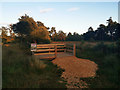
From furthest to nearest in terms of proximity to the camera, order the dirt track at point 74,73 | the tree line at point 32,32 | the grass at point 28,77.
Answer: the tree line at point 32,32 < the dirt track at point 74,73 < the grass at point 28,77

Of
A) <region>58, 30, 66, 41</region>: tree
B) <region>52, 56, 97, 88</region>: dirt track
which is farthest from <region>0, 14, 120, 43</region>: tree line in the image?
<region>52, 56, 97, 88</region>: dirt track

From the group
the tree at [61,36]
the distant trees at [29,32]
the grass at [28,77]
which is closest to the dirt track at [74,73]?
the grass at [28,77]

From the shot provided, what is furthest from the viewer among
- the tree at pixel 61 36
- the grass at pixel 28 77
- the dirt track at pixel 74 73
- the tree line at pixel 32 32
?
the tree at pixel 61 36

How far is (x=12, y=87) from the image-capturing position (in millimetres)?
4477

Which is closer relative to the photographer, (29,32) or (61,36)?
(29,32)

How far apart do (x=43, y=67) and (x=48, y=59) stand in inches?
117

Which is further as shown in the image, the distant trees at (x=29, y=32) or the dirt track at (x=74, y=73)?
the distant trees at (x=29, y=32)

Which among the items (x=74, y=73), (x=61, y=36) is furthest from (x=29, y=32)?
(x=61, y=36)

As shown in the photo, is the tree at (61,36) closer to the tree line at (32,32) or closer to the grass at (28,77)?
the tree line at (32,32)

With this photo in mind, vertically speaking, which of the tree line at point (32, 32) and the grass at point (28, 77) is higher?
the tree line at point (32, 32)

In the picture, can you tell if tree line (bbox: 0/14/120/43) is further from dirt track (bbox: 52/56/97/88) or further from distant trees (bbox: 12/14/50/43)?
dirt track (bbox: 52/56/97/88)

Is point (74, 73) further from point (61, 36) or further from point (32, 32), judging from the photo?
point (61, 36)

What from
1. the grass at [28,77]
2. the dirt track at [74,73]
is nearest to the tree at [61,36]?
the dirt track at [74,73]

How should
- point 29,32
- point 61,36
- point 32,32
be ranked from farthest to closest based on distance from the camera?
point 61,36
point 29,32
point 32,32
